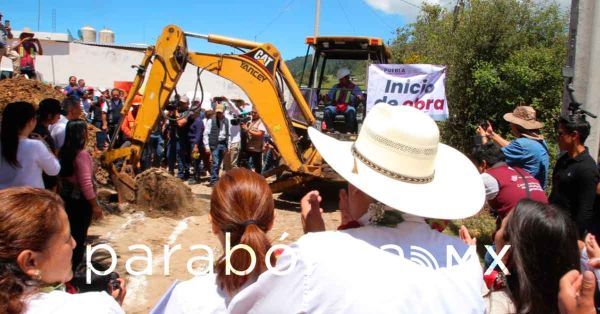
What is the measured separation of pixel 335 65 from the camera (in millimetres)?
10117

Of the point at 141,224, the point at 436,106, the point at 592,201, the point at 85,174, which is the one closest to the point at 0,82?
the point at 141,224

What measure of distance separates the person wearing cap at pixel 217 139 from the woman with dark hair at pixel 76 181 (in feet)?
19.8

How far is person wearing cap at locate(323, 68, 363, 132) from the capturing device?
9.02m

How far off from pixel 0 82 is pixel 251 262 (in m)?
8.88

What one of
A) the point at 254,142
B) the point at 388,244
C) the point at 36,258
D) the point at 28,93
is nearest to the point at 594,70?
the point at 388,244

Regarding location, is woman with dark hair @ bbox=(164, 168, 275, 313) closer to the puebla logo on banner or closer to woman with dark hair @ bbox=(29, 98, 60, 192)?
woman with dark hair @ bbox=(29, 98, 60, 192)

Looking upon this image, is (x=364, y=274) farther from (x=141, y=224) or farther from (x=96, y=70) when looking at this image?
(x=96, y=70)

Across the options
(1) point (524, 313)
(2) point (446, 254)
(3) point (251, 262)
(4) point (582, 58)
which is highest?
(4) point (582, 58)

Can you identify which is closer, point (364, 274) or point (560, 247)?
point (364, 274)

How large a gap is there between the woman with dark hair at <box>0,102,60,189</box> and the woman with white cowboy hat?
2.93 m

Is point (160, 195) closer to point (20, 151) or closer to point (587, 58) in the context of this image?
point (20, 151)

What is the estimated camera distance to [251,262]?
1.90 m

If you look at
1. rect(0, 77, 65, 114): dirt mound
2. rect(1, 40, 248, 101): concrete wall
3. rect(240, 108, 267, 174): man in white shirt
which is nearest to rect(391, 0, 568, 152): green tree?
rect(240, 108, 267, 174): man in white shirt

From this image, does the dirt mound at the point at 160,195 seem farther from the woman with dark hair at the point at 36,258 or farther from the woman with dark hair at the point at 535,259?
the woman with dark hair at the point at 535,259
